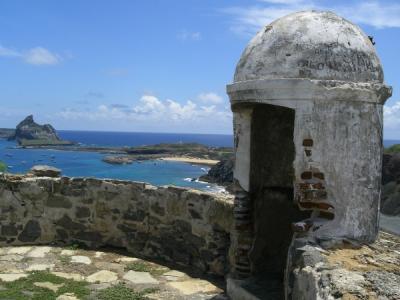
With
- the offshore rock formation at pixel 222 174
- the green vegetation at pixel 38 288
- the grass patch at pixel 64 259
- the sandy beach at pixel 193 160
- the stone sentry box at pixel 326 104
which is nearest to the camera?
the stone sentry box at pixel 326 104

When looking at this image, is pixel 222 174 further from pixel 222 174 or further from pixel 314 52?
pixel 314 52

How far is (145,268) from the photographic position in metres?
6.18

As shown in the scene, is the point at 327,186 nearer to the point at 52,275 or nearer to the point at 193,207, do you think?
the point at 193,207

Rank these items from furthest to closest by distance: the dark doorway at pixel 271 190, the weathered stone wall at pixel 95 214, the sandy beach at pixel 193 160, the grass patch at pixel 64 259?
the sandy beach at pixel 193 160
the weathered stone wall at pixel 95 214
the grass patch at pixel 64 259
the dark doorway at pixel 271 190

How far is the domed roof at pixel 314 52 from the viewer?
439 centimetres

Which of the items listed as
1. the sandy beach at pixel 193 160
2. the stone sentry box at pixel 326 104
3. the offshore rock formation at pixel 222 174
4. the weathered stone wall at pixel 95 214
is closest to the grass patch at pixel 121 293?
the weathered stone wall at pixel 95 214

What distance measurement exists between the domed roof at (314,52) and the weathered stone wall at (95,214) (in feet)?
7.66

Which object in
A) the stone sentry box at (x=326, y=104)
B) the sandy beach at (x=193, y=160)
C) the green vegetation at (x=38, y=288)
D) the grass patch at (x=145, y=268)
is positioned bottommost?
the sandy beach at (x=193, y=160)

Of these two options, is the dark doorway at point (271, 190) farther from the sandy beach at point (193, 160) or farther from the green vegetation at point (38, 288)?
the sandy beach at point (193, 160)

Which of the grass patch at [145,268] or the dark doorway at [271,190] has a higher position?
A: the dark doorway at [271,190]

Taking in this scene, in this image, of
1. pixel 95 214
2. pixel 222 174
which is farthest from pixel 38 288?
pixel 222 174

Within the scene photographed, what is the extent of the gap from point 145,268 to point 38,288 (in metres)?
1.34

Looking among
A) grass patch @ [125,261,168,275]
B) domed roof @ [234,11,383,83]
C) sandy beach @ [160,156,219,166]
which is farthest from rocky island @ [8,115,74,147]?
domed roof @ [234,11,383,83]

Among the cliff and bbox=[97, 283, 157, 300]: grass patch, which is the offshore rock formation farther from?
bbox=[97, 283, 157, 300]: grass patch
